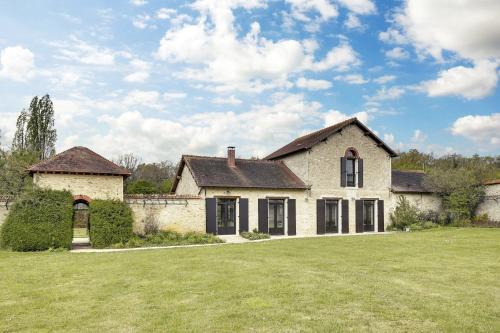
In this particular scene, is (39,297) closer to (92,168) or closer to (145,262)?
(145,262)

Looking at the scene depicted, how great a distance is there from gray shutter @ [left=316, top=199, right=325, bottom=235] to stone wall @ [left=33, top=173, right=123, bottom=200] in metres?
12.4

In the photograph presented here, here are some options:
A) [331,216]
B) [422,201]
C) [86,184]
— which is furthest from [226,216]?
[422,201]

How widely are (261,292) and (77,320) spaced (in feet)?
11.8

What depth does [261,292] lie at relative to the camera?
880cm

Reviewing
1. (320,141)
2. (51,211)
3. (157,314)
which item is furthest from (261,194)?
(157,314)

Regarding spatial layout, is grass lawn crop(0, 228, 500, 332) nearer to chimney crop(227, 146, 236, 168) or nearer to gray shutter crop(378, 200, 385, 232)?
chimney crop(227, 146, 236, 168)

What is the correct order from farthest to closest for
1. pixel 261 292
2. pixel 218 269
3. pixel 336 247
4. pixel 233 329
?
pixel 336 247
pixel 218 269
pixel 261 292
pixel 233 329

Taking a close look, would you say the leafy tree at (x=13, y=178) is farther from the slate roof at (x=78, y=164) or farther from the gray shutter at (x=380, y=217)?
the gray shutter at (x=380, y=217)

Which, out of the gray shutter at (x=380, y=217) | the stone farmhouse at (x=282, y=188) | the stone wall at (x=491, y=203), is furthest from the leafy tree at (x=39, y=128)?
the stone wall at (x=491, y=203)

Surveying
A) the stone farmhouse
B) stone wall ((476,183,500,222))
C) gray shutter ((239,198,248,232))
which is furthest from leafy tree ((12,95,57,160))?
stone wall ((476,183,500,222))

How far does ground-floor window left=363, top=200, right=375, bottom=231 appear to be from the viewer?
28.4 metres

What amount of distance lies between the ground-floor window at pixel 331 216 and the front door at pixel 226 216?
651 centimetres

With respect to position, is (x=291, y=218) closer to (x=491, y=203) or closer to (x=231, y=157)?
(x=231, y=157)

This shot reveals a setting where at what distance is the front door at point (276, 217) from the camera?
2569cm
